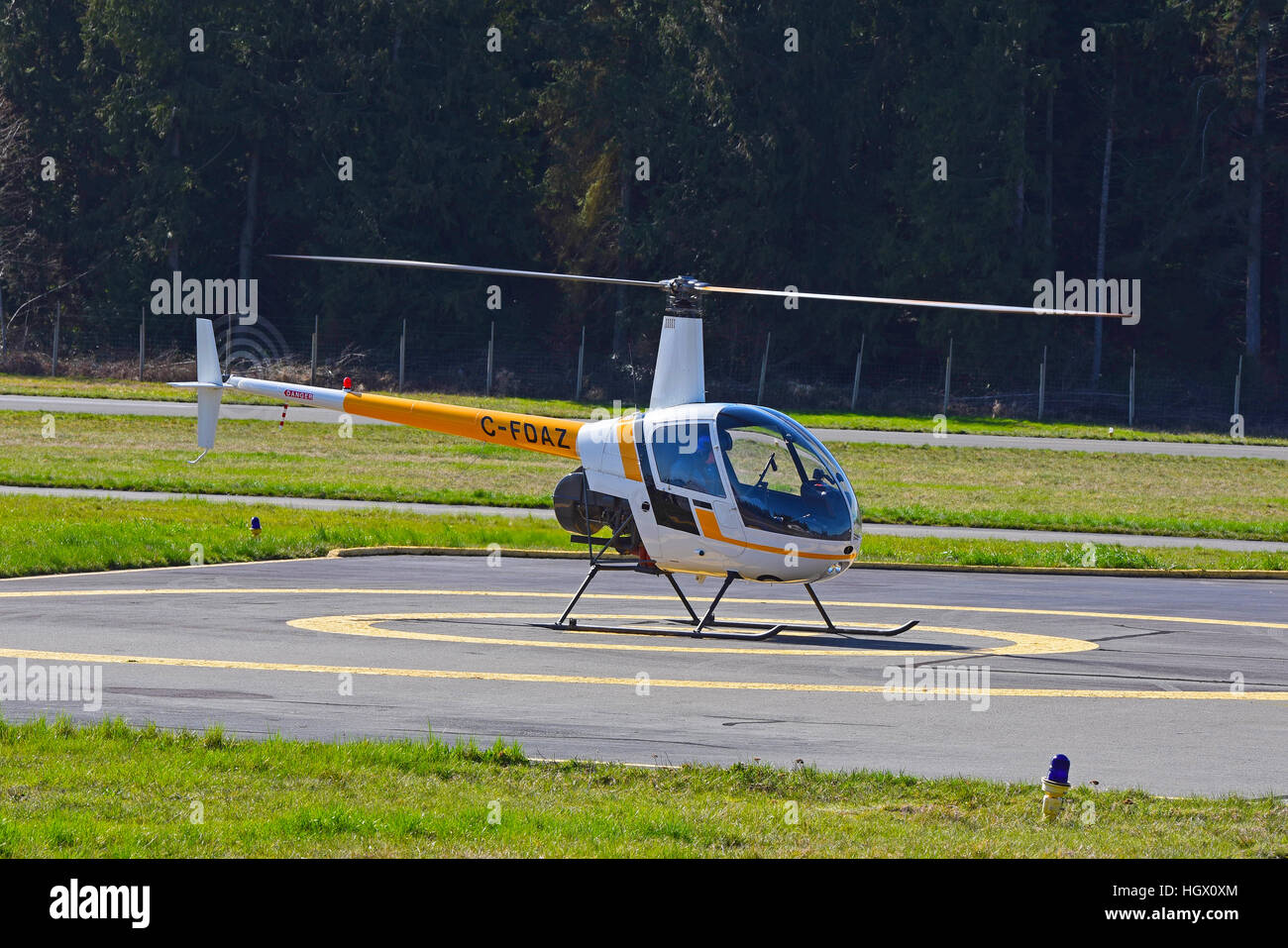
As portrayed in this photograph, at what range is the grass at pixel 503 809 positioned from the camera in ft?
26.3

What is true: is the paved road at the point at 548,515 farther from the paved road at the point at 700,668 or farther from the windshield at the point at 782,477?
the windshield at the point at 782,477

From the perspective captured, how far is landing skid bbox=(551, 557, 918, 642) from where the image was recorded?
50.7 ft

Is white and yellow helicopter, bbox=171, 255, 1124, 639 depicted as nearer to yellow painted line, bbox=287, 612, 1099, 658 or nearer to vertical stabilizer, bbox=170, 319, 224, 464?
yellow painted line, bbox=287, 612, 1099, 658

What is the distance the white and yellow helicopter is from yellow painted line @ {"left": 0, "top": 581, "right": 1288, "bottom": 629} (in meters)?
1.69

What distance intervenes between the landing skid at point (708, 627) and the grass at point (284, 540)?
581 cm

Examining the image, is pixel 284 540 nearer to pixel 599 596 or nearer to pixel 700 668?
pixel 599 596

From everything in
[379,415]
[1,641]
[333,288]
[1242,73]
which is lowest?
[1,641]

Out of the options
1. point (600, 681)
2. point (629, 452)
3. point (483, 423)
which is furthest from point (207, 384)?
point (600, 681)

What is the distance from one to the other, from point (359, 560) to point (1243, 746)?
1307 cm

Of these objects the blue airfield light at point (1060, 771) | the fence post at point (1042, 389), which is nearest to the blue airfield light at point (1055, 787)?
the blue airfield light at point (1060, 771)

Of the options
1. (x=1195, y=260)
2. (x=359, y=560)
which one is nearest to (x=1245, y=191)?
(x=1195, y=260)

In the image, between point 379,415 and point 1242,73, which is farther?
point 1242,73

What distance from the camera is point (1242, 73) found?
2010 inches
